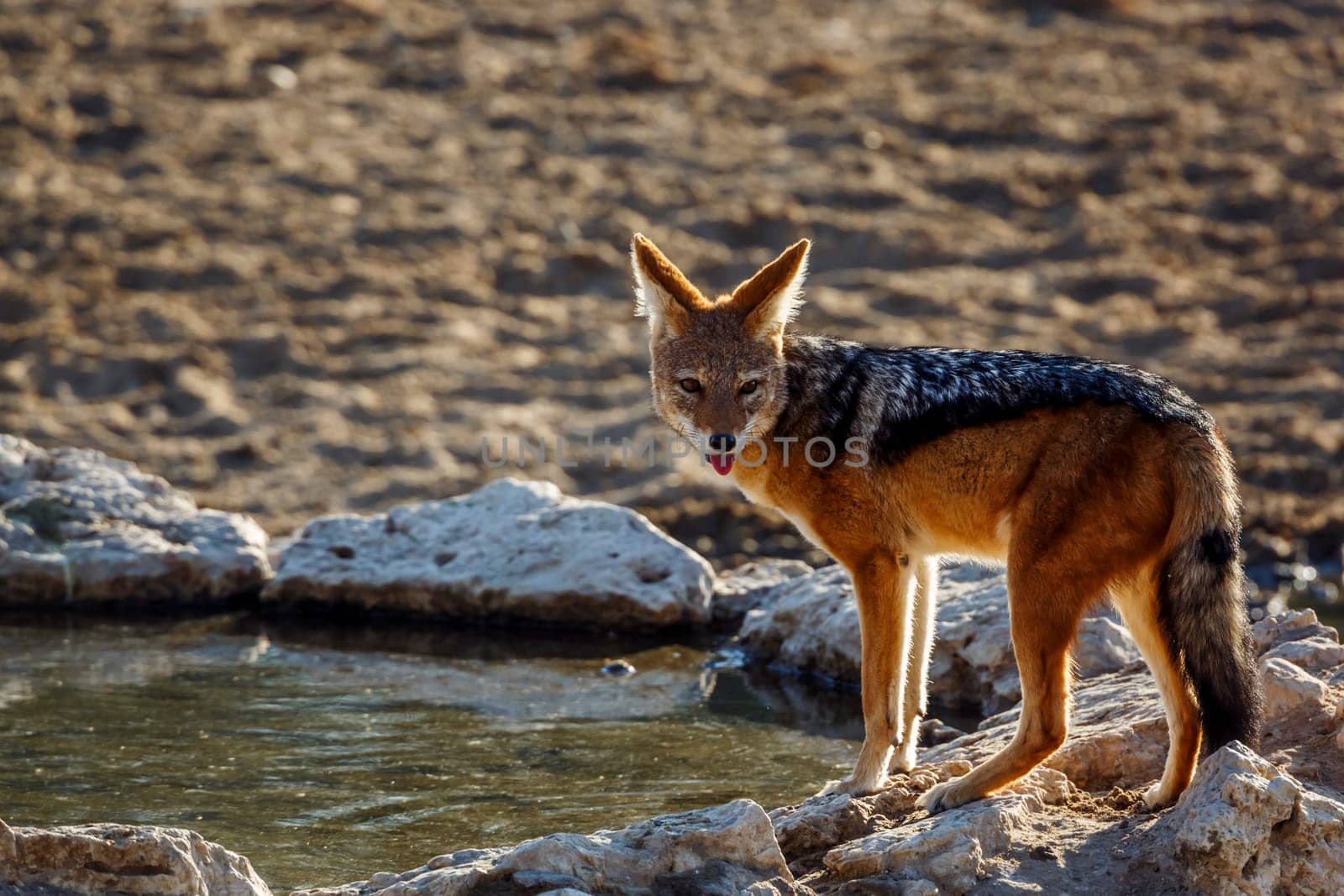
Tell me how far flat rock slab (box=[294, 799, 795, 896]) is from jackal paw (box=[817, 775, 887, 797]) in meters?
0.97

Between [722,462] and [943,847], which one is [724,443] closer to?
[722,462]

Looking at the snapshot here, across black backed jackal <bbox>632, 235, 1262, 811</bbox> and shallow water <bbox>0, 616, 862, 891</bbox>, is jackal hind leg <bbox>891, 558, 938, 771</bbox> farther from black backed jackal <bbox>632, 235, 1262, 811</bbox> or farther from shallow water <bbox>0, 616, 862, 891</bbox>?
shallow water <bbox>0, 616, 862, 891</bbox>

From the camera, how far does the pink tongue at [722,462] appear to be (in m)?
6.04

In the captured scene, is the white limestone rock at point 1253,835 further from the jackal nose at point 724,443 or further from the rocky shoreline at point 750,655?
the jackal nose at point 724,443

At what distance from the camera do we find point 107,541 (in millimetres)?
9195

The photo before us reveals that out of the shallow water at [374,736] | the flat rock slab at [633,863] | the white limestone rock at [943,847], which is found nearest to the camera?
the flat rock slab at [633,863]

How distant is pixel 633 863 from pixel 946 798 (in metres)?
1.17

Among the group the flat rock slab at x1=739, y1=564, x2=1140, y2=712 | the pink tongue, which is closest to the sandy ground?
the flat rock slab at x1=739, y1=564, x2=1140, y2=712

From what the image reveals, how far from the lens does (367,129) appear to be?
15055 millimetres

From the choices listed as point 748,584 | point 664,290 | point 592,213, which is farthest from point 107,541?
point 592,213

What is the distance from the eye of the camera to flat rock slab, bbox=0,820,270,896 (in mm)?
4293

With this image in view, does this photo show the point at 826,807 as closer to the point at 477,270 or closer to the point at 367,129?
the point at 477,270

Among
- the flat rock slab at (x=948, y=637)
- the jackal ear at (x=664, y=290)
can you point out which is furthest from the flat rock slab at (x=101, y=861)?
the flat rock slab at (x=948, y=637)

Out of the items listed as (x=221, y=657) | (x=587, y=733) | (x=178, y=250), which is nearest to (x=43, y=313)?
(x=178, y=250)
